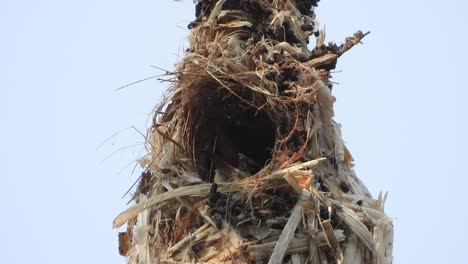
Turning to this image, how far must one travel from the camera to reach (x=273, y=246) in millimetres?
3930

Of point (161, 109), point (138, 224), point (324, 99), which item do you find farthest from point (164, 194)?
point (324, 99)

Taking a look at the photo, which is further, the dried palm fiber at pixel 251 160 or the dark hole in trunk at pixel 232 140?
the dark hole in trunk at pixel 232 140

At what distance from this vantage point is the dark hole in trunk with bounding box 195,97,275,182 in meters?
4.61

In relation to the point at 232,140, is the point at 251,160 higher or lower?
lower

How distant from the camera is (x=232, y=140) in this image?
502cm

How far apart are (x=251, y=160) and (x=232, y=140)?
0.38m

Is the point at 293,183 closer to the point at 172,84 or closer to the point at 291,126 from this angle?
the point at 291,126

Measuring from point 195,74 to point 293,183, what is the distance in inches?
28.1

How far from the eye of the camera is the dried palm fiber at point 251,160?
4023 millimetres

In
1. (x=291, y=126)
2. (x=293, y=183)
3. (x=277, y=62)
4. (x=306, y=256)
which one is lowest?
(x=306, y=256)

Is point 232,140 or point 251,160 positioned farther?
point 232,140

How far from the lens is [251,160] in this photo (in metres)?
4.66

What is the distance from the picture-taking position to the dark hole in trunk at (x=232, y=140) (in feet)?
15.1

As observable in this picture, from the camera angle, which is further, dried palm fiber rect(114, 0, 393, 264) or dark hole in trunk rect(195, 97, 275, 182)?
dark hole in trunk rect(195, 97, 275, 182)
